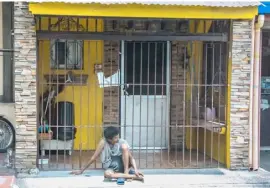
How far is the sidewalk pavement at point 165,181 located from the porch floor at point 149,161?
1.51ft

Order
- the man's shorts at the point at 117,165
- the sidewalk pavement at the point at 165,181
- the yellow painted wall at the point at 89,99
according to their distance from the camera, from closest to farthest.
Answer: the sidewalk pavement at the point at 165,181 < the man's shorts at the point at 117,165 < the yellow painted wall at the point at 89,99

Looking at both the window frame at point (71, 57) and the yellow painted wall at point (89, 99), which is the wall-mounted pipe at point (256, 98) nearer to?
the yellow painted wall at point (89, 99)

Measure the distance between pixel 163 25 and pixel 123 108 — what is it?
183 centimetres

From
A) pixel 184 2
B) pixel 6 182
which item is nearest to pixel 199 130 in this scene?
pixel 184 2

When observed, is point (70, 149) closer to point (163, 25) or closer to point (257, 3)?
point (163, 25)

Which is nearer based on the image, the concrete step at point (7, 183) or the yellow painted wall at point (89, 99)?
the concrete step at point (7, 183)

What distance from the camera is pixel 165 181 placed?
740cm

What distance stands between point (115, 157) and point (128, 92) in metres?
2.49

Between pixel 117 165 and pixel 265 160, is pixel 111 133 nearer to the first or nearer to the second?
pixel 117 165

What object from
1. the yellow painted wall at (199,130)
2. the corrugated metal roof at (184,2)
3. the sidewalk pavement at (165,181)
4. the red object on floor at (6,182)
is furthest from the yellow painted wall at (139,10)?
the red object on floor at (6,182)

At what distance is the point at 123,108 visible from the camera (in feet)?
32.0

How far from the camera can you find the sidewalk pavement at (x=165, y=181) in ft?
23.4

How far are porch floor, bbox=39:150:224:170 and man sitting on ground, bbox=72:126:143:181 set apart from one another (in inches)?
33.5

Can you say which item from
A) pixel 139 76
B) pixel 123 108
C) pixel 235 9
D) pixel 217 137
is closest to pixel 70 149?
pixel 123 108
